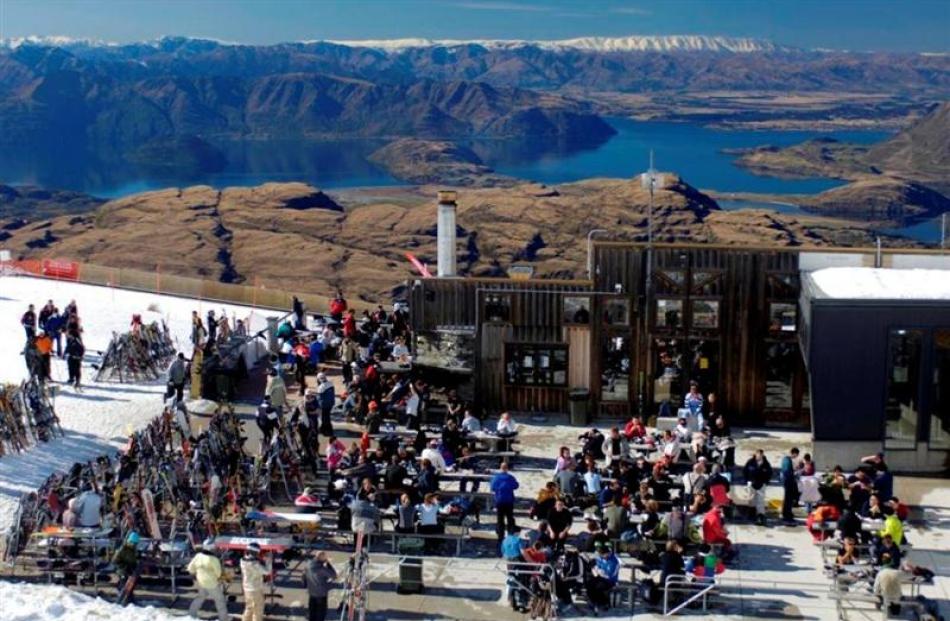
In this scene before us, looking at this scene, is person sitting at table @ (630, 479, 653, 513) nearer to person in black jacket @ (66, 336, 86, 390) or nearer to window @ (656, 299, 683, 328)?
window @ (656, 299, 683, 328)

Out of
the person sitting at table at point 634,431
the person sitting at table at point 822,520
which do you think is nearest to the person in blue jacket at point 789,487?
the person sitting at table at point 822,520

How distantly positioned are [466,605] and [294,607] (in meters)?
2.19

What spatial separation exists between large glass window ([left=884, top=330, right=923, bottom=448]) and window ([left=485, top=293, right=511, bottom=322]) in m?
7.35

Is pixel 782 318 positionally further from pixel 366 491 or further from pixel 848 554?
pixel 366 491

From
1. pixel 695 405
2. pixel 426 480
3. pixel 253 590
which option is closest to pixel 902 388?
pixel 695 405

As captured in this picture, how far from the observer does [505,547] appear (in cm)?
1619

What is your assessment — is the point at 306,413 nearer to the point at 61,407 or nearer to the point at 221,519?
the point at 221,519

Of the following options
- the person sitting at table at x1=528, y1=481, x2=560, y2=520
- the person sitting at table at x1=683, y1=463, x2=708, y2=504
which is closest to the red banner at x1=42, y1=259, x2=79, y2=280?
the person sitting at table at x1=528, y1=481, x2=560, y2=520

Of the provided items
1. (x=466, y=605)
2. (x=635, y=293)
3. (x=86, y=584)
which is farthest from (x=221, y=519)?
(x=635, y=293)

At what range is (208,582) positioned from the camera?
15.3 meters

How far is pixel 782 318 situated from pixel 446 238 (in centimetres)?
716

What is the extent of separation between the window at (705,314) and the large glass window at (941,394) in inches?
174

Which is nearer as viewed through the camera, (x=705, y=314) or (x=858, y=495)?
(x=858, y=495)

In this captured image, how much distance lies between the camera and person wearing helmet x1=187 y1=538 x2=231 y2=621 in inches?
601
